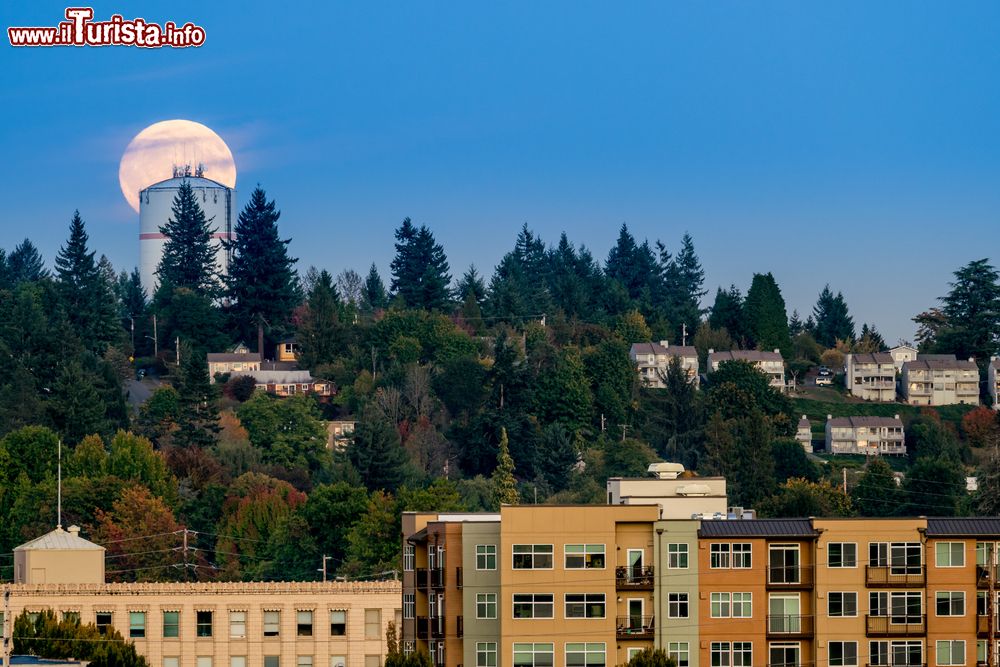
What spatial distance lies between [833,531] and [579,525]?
8.74 m

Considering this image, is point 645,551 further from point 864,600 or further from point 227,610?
point 227,610

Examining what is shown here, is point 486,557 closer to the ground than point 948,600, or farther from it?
farther from it

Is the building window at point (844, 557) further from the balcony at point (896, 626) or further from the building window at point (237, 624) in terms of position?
the building window at point (237, 624)

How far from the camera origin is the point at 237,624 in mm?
128875

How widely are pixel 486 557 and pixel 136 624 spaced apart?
3711cm

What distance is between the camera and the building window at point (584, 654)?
93.1 meters

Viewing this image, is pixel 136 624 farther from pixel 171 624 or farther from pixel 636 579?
pixel 636 579

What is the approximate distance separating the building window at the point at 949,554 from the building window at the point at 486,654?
15571mm

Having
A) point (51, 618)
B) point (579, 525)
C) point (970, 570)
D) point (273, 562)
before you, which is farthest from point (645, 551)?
point (273, 562)

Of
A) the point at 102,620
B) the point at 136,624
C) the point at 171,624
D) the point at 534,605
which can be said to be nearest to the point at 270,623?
the point at 171,624

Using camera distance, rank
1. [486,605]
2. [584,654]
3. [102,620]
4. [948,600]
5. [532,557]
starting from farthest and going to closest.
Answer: [102,620], [486,605], [948,600], [532,557], [584,654]

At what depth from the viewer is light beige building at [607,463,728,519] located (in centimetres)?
10400

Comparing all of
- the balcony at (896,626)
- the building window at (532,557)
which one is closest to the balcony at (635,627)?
the building window at (532,557)

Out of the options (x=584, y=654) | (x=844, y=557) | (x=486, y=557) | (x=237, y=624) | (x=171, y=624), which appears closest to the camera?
(x=584, y=654)
